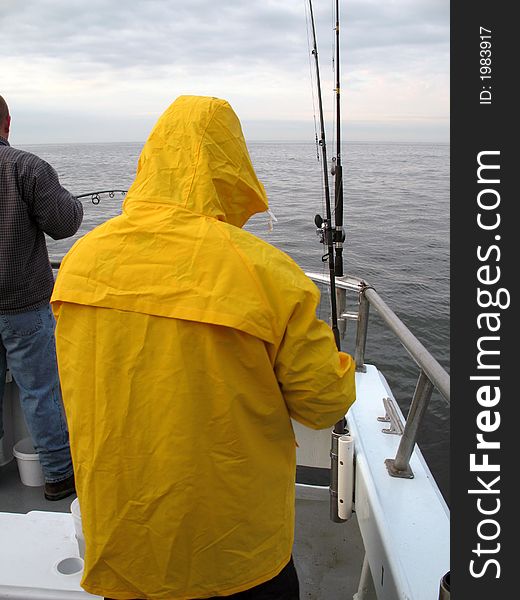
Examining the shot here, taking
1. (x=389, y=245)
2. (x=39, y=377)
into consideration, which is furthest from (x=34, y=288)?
(x=389, y=245)

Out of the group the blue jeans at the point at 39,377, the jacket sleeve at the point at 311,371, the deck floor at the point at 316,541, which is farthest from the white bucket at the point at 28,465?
the jacket sleeve at the point at 311,371

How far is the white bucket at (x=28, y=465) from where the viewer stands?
9.54ft

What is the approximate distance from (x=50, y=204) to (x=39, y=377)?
79 centimetres

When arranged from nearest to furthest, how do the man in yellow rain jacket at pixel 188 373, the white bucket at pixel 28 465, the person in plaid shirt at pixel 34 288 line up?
the man in yellow rain jacket at pixel 188 373 < the person in plaid shirt at pixel 34 288 < the white bucket at pixel 28 465

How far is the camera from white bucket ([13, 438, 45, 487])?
2908 mm

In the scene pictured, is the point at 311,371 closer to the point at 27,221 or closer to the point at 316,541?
the point at 27,221

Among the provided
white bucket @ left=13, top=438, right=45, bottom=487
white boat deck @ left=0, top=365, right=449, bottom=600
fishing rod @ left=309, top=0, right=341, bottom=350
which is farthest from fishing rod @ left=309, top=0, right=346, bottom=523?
white bucket @ left=13, top=438, right=45, bottom=487

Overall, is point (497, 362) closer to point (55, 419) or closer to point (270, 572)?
point (270, 572)

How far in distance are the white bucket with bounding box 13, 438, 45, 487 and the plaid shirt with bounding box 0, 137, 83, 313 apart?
0.87 m

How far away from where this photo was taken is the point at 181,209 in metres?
1.20

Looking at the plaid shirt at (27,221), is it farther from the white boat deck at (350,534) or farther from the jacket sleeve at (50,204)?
the white boat deck at (350,534)

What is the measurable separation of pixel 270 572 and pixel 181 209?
2.73 feet

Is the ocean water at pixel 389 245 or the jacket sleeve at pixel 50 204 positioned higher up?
the jacket sleeve at pixel 50 204

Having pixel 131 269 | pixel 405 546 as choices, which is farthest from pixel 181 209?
pixel 405 546
